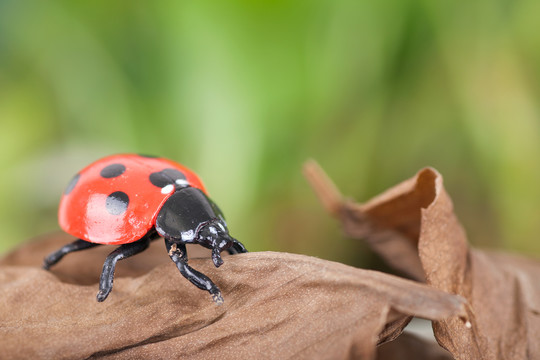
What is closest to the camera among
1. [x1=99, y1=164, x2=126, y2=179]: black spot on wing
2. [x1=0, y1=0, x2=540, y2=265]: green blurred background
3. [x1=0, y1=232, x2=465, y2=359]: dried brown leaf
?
[x1=0, y1=232, x2=465, y2=359]: dried brown leaf

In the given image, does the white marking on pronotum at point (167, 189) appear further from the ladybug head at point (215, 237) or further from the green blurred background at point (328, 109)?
the green blurred background at point (328, 109)

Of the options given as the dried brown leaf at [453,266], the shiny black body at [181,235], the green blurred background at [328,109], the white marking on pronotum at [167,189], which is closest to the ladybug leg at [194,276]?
the shiny black body at [181,235]

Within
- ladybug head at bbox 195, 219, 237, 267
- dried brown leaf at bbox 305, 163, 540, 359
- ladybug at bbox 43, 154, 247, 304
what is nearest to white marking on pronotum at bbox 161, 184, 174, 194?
ladybug at bbox 43, 154, 247, 304

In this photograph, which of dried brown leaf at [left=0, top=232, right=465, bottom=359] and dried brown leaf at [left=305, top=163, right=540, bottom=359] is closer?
dried brown leaf at [left=0, top=232, right=465, bottom=359]

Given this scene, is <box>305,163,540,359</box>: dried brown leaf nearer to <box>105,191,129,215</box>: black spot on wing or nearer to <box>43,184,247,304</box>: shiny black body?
<box>43,184,247,304</box>: shiny black body

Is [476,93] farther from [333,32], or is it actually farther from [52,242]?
[52,242]

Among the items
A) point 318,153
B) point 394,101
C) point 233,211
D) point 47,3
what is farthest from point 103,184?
point 47,3

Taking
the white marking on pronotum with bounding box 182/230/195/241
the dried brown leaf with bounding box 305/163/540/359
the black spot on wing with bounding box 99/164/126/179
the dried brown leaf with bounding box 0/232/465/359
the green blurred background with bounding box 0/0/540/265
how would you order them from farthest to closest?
the green blurred background with bounding box 0/0/540/265, the black spot on wing with bounding box 99/164/126/179, the white marking on pronotum with bounding box 182/230/195/241, the dried brown leaf with bounding box 305/163/540/359, the dried brown leaf with bounding box 0/232/465/359

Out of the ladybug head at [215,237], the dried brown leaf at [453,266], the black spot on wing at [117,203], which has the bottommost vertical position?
the dried brown leaf at [453,266]

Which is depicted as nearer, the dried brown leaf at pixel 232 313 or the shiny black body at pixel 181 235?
the dried brown leaf at pixel 232 313
